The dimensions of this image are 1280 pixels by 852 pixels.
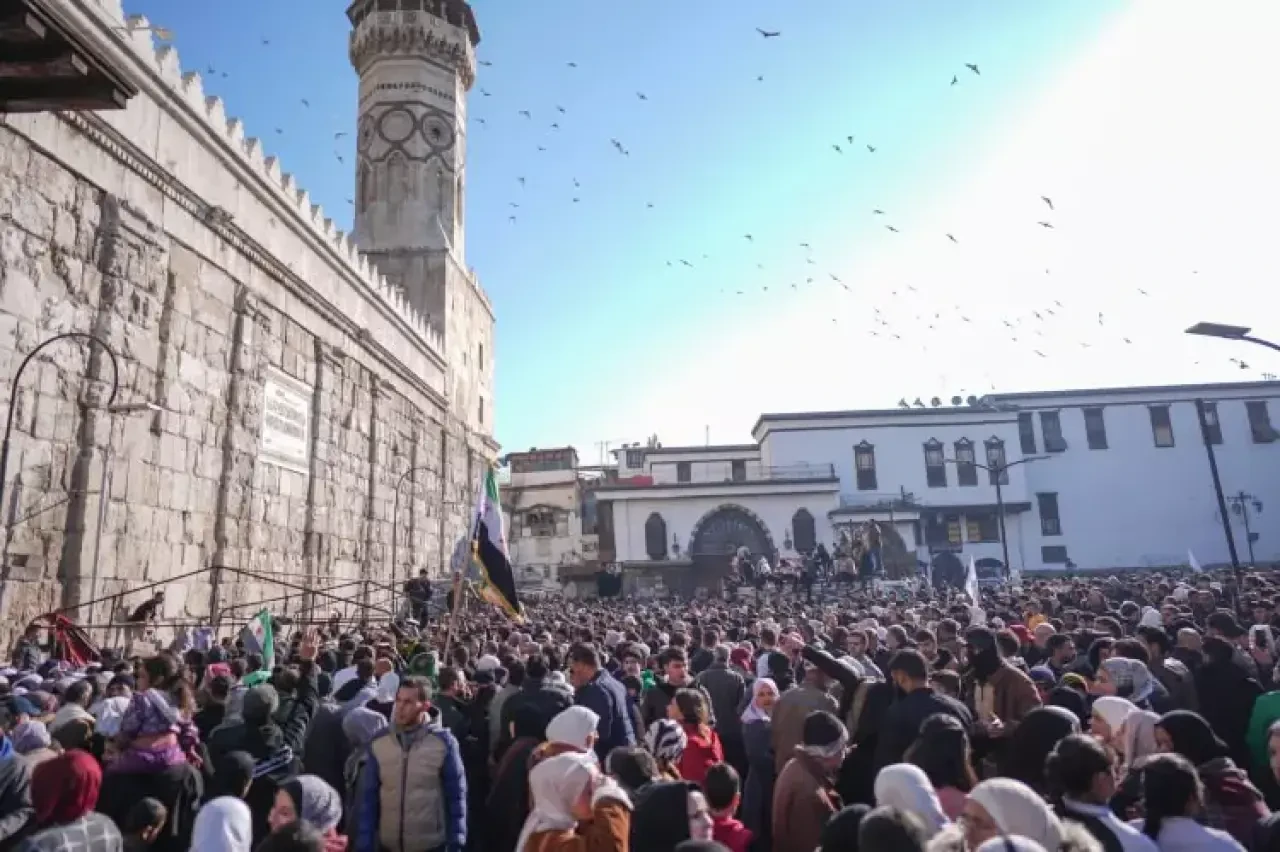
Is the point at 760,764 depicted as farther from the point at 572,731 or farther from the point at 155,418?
the point at 155,418

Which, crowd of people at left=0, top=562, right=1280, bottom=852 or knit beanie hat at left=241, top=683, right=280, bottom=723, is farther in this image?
knit beanie hat at left=241, top=683, right=280, bottom=723

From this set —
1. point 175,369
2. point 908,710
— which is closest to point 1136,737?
point 908,710

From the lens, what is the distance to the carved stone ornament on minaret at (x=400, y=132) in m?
28.4

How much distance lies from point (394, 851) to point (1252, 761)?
208 inches

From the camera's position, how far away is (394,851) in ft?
13.1

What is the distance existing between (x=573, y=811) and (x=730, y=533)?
35011mm

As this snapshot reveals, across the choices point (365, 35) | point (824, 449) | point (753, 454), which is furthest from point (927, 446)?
point (365, 35)

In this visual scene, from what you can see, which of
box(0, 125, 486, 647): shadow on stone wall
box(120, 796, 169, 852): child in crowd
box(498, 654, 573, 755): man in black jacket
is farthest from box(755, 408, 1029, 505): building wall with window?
box(120, 796, 169, 852): child in crowd

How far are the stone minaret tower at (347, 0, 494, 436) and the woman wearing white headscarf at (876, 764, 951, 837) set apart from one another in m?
26.3

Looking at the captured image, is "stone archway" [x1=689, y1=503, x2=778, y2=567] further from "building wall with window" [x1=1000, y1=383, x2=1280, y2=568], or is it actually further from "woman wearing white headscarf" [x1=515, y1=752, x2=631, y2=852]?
"woman wearing white headscarf" [x1=515, y1=752, x2=631, y2=852]

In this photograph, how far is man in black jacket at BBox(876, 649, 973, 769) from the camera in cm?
442

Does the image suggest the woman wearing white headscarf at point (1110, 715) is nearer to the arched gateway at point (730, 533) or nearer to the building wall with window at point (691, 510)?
the arched gateway at point (730, 533)

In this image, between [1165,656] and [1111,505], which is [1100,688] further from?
[1111,505]

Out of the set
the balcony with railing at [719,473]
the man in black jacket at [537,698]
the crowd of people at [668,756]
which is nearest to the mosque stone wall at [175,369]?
the crowd of people at [668,756]
